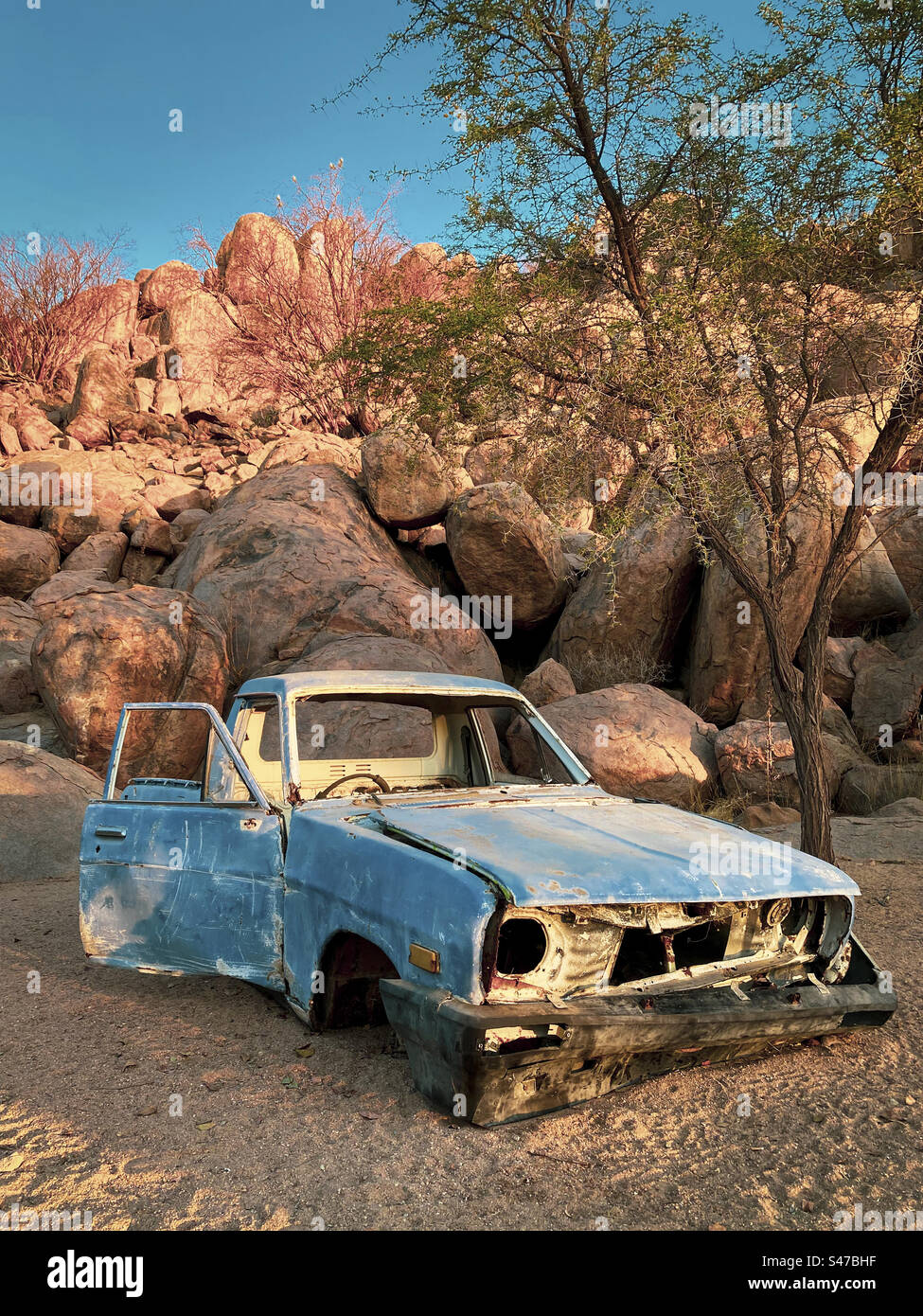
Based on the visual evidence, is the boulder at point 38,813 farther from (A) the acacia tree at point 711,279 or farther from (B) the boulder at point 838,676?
(B) the boulder at point 838,676

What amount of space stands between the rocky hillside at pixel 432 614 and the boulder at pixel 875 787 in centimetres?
2

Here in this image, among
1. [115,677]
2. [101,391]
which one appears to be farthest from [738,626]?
[101,391]

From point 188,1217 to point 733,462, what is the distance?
6600 mm

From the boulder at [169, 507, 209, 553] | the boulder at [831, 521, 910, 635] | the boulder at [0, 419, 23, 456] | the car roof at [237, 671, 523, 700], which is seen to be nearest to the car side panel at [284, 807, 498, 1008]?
the car roof at [237, 671, 523, 700]

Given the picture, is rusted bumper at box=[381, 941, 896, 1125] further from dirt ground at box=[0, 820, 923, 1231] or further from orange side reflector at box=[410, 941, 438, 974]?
dirt ground at box=[0, 820, 923, 1231]

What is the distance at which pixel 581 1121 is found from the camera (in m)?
3.29

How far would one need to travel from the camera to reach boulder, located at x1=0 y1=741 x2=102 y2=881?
26.4 feet

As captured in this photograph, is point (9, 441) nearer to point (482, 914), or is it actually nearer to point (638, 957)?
point (638, 957)

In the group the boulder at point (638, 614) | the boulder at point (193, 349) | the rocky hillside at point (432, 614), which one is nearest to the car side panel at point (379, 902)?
the rocky hillside at point (432, 614)

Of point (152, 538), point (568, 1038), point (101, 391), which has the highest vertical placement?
point (101, 391)

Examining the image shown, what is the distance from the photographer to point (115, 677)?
32.9ft

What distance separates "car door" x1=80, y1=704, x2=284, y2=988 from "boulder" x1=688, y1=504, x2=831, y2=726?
8.52 meters

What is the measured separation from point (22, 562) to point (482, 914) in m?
14.7
